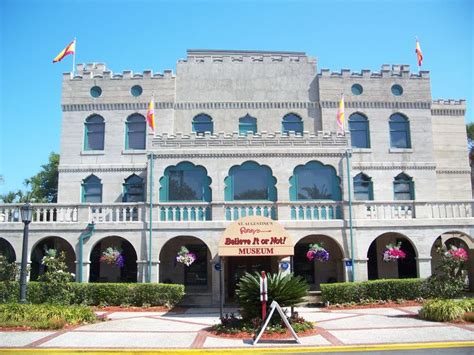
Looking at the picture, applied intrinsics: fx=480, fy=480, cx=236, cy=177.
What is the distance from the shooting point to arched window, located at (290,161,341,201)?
79.8ft

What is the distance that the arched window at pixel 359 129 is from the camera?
94.3ft

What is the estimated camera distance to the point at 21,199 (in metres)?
29.9

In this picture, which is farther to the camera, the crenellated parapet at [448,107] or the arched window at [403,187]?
the crenellated parapet at [448,107]

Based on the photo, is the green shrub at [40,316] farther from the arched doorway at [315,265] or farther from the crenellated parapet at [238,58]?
the crenellated parapet at [238,58]

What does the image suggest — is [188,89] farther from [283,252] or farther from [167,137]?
[283,252]

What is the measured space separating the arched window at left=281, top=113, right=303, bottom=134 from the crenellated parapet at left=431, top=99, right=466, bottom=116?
883 cm

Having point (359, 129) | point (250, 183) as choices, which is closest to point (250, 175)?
point (250, 183)

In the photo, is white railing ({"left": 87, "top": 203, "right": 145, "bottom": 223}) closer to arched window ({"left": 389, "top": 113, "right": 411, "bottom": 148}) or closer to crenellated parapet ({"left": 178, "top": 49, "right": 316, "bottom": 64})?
crenellated parapet ({"left": 178, "top": 49, "right": 316, "bottom": 64})

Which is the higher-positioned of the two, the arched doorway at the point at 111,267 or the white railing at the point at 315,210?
the white railing at the point at 315,210

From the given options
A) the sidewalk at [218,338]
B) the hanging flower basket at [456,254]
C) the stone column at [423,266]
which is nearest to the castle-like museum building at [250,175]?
the stone column at [423,266]

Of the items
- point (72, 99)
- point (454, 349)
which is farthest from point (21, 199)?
point (454, 349)

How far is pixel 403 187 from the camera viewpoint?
2828cm

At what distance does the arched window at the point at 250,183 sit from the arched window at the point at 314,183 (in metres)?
1.14

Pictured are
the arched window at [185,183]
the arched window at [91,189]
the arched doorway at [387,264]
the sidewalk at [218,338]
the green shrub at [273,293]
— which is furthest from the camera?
the arched window at [91,189]
